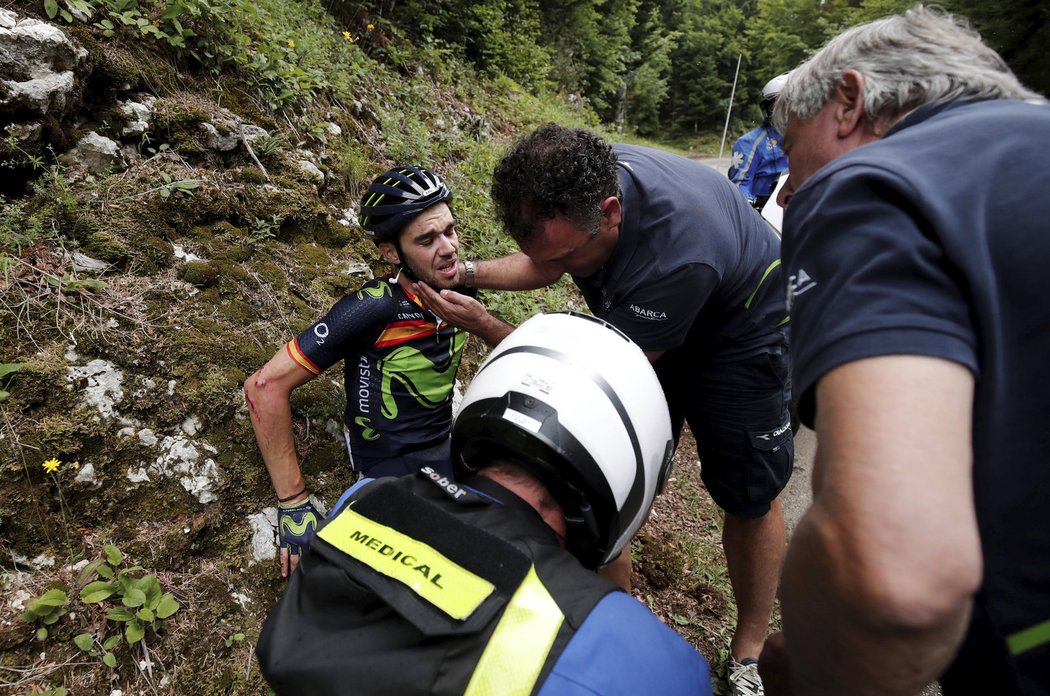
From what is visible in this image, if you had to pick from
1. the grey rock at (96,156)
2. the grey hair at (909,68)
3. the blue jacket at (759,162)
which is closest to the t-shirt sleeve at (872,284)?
the grey hair at (909,68)

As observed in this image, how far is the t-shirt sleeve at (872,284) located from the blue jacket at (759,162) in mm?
5503

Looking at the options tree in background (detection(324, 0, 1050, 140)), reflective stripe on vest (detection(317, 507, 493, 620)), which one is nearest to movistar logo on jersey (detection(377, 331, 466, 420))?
reflective stripe on vest (detection(317, 507, 493, 620))

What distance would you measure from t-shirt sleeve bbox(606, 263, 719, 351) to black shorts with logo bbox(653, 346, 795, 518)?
2.17ft

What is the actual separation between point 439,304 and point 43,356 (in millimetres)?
1880

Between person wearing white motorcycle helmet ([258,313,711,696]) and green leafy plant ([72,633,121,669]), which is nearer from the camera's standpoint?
person wearing white motorcycle helmet ([258,313,711,696])

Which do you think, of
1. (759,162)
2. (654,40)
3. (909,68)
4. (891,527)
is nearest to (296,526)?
(891,527)

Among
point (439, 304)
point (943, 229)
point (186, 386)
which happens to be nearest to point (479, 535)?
point (943, 229)

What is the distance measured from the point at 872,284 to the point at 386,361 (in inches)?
93.9

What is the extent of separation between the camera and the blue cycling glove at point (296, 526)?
270 cm

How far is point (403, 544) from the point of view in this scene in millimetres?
1296

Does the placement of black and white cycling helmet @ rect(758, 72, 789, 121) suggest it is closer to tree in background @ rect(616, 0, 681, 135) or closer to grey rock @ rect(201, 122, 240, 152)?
grey rock @ rect(201, 122, 240, 152)

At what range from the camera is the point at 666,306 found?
2.53 m

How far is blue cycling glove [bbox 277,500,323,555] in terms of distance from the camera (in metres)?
2.70

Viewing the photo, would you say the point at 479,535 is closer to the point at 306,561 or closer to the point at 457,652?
the point at 457,652
